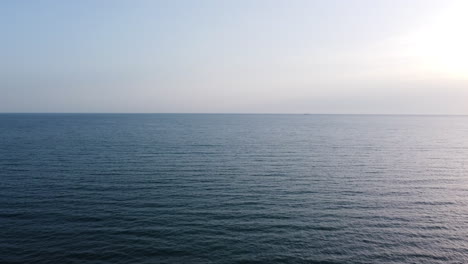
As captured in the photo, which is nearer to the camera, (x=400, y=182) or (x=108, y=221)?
(x=108, y=221)

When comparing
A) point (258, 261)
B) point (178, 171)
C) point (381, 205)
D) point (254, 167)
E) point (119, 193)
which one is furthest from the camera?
point (254, 167)

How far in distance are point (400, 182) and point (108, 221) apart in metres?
53.9

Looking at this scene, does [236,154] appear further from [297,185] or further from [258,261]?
[258,261]

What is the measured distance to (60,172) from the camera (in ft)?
223

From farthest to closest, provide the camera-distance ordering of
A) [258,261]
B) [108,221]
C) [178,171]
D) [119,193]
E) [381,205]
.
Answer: [178,171] → [119,193] → [381,205] → [108,221] → [258,261]

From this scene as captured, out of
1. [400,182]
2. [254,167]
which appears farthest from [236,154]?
[400,182]

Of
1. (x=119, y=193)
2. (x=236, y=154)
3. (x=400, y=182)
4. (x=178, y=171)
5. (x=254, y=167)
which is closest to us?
(x=119, y=193)

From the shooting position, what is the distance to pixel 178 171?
7081cm

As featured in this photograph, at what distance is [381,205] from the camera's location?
50.2 metres

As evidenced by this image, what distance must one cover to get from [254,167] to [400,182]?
102 ft

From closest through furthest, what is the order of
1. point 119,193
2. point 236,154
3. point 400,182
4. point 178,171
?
point 119,193 < point 400,182 < point 178,171 < point 236,154

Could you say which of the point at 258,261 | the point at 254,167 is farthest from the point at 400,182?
the point at 258,261

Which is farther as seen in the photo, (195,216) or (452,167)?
(452,167)

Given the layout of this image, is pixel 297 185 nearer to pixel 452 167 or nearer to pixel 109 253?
pixel 109 253
